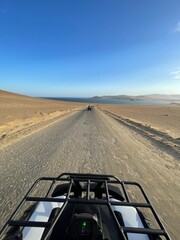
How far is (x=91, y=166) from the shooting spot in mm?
5207

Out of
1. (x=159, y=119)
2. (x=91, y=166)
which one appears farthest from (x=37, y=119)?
(x=159, y=119)

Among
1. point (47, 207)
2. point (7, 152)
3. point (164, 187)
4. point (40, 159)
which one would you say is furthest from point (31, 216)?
point (7, 152)

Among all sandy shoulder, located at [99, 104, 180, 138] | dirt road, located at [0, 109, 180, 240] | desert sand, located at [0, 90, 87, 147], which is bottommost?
sandy shoulder, located at [99, 104, 180, 138]

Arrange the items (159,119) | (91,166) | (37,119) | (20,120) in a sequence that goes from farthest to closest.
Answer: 1. (159,119)
2. (37,119)
3. (20,120)
4. (91,166)

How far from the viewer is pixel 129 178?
4473 millimetres

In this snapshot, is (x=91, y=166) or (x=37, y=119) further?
(x=37, y=119)

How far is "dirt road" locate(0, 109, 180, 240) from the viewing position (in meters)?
3.41

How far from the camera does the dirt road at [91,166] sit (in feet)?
11.2

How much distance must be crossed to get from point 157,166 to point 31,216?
4868mm

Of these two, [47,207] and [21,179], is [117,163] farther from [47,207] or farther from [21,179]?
[47,207]

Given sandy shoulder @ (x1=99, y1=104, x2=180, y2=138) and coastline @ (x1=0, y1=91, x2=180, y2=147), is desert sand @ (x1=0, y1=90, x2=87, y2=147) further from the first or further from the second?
sandy shoulder @ (x1=99, y1=104, x2=180, y2=138)

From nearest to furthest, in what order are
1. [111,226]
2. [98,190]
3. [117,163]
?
[111,226] < [98,190] < [117,163]

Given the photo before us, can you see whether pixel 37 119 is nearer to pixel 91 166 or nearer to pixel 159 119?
pixel 91 166

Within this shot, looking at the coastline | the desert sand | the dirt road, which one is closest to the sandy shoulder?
the coastline
